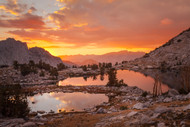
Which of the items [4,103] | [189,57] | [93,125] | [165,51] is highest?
[165,51]

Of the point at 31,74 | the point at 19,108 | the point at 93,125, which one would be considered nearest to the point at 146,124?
the point at 93,125

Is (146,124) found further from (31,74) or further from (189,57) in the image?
(189,57)

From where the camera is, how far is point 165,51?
496 feet

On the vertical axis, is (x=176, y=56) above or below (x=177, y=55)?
below

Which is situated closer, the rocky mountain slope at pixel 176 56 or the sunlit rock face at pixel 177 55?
the rocky mountain slope at pixel 176 56

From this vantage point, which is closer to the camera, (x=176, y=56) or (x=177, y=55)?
(x=176, y=56)

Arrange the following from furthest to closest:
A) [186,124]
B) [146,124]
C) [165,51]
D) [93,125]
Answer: [165,51], [93,125], [146,124], [186,124]

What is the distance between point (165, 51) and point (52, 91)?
468 feet

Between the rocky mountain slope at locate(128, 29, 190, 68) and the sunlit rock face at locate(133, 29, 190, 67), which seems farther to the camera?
the sunlit rock face at locate(133, 29, 190, 67)

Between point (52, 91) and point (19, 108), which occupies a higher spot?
point (19, 108)

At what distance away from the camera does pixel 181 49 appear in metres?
135

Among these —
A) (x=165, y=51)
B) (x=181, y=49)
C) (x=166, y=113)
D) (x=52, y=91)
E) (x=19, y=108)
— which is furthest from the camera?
(x=165, y=51)

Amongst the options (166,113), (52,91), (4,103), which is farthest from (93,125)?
(52,91)

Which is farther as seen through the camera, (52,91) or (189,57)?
(189,57)
